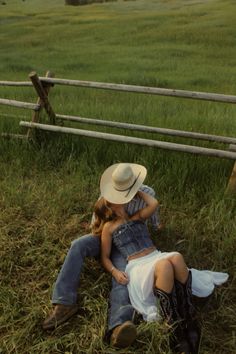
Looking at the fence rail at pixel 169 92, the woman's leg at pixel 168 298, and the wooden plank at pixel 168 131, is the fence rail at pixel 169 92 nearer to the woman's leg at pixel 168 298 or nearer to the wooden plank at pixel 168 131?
the wooden plank at pixel 168 131

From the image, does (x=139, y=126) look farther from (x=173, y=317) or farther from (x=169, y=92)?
(x=173, y=317)

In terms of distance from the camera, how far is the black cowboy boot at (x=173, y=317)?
2.84 m

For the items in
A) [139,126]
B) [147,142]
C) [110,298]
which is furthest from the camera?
[139,126]

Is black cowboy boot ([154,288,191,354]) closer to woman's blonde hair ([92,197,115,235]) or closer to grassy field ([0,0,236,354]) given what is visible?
grassy field ([0,0,236,354])

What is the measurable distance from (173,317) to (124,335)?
13.2 inches

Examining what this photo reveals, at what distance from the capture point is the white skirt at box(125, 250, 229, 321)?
2978mm

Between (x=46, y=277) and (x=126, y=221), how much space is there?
2.07ft

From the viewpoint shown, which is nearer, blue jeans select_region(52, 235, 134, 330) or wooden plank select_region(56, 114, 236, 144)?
blue jeans select_region(52, 235, 134, 330)

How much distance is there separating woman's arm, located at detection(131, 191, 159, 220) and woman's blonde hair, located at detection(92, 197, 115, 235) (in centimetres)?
15

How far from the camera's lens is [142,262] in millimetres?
3197

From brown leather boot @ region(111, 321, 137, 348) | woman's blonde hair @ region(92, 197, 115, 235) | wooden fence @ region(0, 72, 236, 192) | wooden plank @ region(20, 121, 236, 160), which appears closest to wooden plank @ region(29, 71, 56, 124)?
wooden fence @ region(0, 72, 236, 192)

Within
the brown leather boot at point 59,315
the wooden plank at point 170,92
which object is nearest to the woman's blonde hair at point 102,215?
the brown leather boot at point 59,315

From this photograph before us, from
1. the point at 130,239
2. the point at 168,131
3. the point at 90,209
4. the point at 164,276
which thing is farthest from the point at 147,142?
the point at 164,276

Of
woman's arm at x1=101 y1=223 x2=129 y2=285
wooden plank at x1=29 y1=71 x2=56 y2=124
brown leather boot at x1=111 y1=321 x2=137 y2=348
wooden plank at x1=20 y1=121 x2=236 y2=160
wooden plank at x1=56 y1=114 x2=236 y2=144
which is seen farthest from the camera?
wooden plank at x1=29 y1=71 x2=56 y2=124
